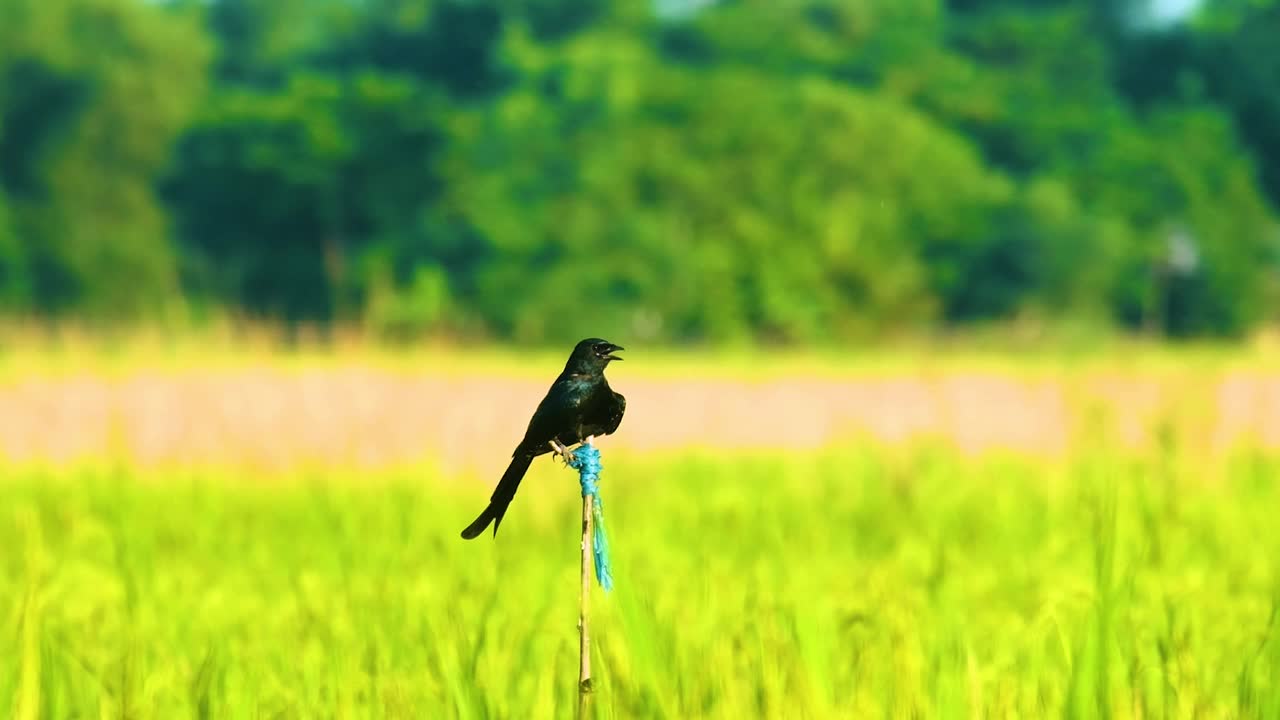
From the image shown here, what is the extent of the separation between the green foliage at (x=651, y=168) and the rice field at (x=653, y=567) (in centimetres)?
3355

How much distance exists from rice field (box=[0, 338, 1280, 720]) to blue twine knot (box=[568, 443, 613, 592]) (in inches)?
11.1

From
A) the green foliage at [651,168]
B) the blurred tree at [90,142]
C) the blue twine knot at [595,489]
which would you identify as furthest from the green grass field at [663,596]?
the blurred tree at [90,142]

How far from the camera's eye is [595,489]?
104 inches

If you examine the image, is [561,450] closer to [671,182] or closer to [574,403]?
[574,403]

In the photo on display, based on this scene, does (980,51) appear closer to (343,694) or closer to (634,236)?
(634,236)

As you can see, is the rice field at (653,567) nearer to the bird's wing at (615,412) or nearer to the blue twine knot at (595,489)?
the blue twine knot at (595,489)

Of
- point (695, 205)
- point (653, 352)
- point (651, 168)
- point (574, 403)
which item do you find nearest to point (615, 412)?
point (574, 403)

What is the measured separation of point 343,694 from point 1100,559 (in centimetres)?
158

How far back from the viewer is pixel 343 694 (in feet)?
11.9

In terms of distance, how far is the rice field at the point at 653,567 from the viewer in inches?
140

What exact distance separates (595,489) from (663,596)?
2.43 meters

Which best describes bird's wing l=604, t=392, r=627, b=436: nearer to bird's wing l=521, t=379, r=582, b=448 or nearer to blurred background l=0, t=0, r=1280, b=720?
bird's wing l=521, t=379, r=582, b=448

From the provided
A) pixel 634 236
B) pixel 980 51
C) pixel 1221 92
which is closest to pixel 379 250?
pixel 634 236

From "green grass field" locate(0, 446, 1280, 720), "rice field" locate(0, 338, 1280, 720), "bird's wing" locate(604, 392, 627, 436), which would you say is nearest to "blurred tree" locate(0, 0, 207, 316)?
"rice field" locate(0, 338, 1280, 720)
